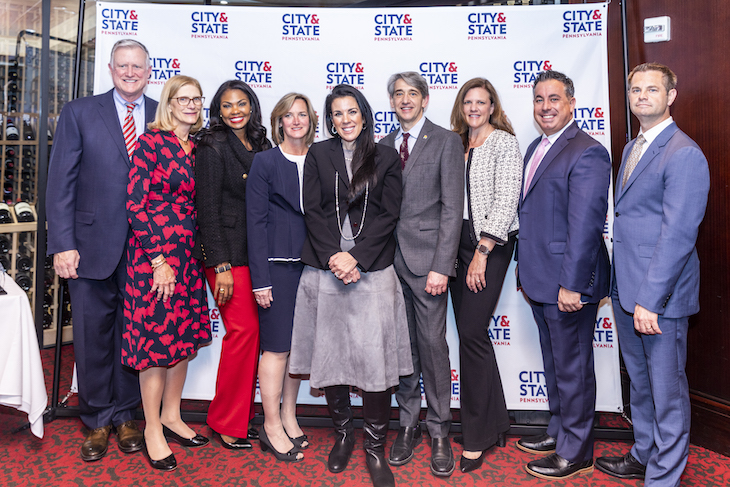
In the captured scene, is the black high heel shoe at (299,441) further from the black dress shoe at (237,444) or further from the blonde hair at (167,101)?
the blonde hair at (167,101)

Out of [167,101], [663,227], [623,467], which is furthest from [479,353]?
[167,101]

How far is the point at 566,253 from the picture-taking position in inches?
86.0

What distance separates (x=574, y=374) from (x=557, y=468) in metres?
0.47

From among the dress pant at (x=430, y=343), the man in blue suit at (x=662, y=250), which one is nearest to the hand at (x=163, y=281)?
the dress pant at (x=430, y=343)

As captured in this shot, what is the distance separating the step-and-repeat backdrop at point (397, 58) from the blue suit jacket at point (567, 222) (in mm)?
690

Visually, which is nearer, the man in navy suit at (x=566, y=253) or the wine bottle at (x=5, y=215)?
the man in navy suit at (x=566, y=253)

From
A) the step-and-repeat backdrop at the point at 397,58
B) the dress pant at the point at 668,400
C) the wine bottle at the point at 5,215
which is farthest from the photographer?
the wine bottle at the point at 5,215

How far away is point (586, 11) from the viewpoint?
2840mm

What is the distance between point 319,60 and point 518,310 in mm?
1958

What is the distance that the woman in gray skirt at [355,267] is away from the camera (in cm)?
217

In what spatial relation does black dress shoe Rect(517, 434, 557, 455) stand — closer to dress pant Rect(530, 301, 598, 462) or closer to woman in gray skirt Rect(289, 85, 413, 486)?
dress pant Rect(530, 301, 598, 462)

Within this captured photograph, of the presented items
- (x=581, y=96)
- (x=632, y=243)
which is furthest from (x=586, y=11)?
(x=632, y=243)

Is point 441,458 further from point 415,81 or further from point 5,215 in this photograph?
point 5,215

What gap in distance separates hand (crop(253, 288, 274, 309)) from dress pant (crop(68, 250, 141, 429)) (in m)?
0.77
